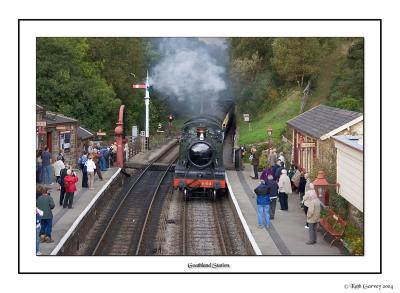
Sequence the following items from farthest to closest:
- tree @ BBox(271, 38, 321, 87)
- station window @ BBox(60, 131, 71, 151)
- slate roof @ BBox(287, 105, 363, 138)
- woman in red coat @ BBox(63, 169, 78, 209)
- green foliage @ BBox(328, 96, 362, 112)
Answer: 1. tree @ BBox(271, 38, 321, 87)
2. green foliage @ BBox(328, 96, 362, 112)
3. station window @ BBox(60, 131, 71, 151)
4. slate roof @ BBox(287, 105, 363, 138)
5. woman in red coat @ BBox(63, 169, 78, 209)

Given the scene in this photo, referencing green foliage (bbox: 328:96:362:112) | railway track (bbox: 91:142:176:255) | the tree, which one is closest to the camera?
railway track (bbox: 91:142:176:255)

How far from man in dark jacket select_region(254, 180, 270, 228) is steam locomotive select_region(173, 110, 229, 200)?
17.6 feet

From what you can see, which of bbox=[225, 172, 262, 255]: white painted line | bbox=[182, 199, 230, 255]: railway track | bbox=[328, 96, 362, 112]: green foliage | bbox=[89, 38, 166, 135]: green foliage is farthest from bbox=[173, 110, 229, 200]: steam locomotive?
bbox=[328, 96, 362, 112]: green foliage

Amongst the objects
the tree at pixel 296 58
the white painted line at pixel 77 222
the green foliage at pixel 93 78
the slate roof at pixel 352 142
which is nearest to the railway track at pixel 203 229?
the white painted line at pixel 77 222

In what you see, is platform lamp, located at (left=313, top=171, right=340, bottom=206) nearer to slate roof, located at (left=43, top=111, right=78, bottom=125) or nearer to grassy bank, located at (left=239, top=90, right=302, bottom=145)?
slate roof, located at (left=43, top=111, right=78, bottom=125)

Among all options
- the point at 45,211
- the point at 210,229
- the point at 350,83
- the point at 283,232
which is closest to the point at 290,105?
the point at 350,83

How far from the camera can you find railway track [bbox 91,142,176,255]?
653 inches

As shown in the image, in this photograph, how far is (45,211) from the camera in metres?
14.7

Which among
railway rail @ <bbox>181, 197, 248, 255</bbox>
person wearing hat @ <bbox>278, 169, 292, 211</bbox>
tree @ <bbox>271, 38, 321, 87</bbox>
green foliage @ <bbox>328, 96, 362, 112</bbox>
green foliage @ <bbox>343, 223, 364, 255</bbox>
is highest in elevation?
tree @ <bbox>271, 38, 321, 87</bbox>

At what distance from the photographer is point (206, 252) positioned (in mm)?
16250

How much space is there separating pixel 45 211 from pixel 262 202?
5.28 meters
